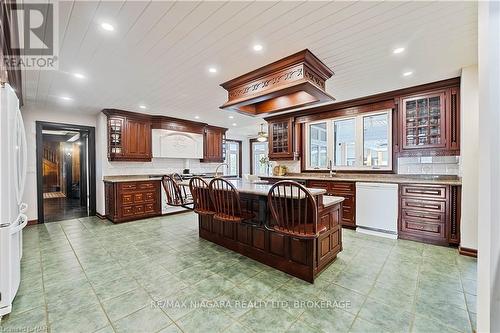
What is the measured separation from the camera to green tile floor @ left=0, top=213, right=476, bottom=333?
175cm

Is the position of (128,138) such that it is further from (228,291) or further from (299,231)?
(299,231)

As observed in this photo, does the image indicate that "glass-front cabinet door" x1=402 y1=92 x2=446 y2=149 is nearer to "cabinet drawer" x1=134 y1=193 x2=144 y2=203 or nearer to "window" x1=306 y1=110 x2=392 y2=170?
"window" x1=306 y1=110 x2=392 y2=170

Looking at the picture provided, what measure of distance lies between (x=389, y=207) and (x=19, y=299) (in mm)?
4862

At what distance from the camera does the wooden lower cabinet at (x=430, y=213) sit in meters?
3.26

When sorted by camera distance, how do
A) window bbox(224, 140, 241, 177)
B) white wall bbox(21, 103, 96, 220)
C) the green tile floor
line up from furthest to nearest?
window bbox(224, 140, 241, 177), white wall bbox(21, 103, 96, 220), the green tile floor

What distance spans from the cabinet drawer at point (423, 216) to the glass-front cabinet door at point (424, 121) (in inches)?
43.2

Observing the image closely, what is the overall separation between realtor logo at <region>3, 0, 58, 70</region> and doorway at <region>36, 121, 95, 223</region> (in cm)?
293

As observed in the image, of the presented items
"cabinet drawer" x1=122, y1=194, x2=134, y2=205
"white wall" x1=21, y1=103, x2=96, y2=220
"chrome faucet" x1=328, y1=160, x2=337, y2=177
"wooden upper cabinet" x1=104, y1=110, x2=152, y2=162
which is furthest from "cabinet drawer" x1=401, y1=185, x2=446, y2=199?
"white wall" x1=21, y1=103, x2=96, y2=220

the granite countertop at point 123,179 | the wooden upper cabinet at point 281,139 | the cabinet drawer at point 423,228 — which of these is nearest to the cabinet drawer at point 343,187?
the cabinet drawer at point 423,228

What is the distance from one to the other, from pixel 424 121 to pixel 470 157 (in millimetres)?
997

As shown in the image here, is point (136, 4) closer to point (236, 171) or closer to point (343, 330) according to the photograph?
point (343, 330)

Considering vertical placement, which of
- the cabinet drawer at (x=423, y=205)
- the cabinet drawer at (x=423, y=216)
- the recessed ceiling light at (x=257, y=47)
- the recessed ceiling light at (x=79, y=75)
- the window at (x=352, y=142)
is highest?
the recessed ceiling light at (x=79, y=75)

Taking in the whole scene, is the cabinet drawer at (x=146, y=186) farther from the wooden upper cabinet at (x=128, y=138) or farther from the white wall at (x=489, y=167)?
the white wall at (x=489, y=167)

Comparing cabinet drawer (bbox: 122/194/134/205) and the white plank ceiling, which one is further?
cabinet drawer (bbox: 122/194/134/205)
